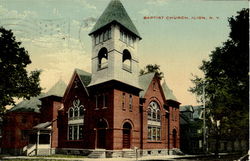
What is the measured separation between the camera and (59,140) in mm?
32562

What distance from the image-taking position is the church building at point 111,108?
88.1ft

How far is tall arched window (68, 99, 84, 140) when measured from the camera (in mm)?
30016

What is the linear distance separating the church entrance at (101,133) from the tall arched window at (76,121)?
2776 mm

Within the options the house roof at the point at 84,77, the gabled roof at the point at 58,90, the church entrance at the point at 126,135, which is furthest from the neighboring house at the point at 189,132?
the gabled roof at the point at 58,90

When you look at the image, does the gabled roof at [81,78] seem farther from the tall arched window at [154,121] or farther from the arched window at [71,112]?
the tall arched window at [154,121]

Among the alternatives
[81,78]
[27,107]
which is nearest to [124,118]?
[81,78]

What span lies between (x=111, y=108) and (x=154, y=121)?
24.1ft

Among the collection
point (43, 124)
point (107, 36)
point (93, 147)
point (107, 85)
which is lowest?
point (93, 147)

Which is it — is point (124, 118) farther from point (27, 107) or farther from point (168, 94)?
point (27, 107)

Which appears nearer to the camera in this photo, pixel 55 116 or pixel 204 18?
pixel 204 18

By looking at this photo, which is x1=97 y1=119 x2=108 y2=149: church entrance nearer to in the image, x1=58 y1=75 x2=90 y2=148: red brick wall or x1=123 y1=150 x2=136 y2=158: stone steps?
x1=58 y1=75 x2=90 y2=148: red brick wall

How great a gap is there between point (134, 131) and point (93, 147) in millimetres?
4142

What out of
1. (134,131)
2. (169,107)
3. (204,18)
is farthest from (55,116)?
(204,18)

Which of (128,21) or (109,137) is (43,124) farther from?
(128,21)
